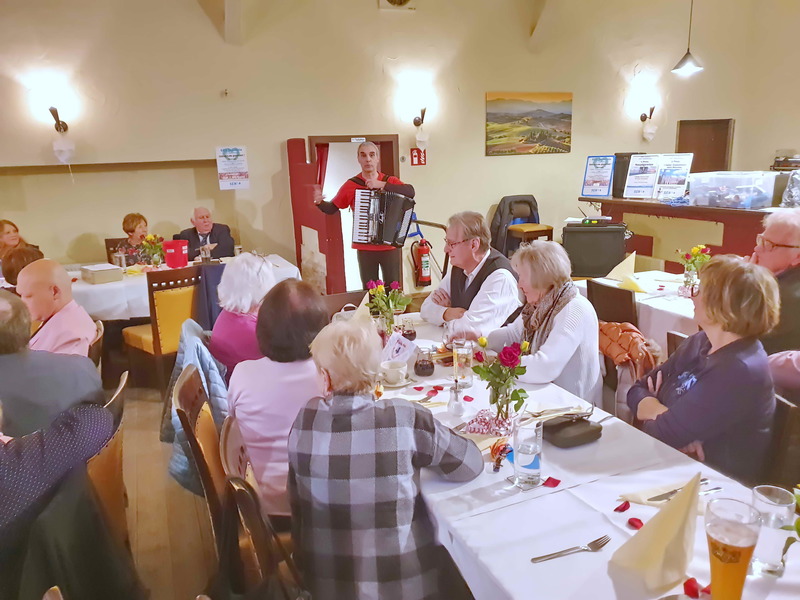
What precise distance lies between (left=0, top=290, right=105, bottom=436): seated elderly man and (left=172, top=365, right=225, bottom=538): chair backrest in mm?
409

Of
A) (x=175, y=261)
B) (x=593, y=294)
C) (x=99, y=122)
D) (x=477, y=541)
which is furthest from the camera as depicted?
(x=99, y=122)

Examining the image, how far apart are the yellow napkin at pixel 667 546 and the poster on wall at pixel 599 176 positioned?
5154 mm

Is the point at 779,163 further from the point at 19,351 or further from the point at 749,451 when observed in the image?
the point at 19,351

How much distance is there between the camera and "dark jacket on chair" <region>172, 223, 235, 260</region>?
5.02m

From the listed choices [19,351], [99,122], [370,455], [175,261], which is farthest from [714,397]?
[99,122]

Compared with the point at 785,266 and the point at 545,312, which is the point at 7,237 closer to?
the point at 545,312

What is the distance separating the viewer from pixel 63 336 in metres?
2.48

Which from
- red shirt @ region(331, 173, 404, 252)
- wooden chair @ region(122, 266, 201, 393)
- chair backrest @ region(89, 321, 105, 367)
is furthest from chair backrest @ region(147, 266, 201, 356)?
red shirt @ region(331, 173, 404, 252)

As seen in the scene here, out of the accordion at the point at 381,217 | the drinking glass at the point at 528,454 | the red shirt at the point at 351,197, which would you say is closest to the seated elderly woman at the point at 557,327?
the drinking glass at the point at 528,454

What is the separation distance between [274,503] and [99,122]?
455 cm

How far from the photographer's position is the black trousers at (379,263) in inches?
190

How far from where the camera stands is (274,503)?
173 cm

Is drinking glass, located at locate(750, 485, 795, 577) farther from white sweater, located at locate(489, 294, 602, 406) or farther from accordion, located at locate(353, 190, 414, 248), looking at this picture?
accordion, located at locate(353, 190, 414, 248)

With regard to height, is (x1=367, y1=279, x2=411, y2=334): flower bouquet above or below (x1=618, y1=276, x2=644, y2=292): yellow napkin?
above
